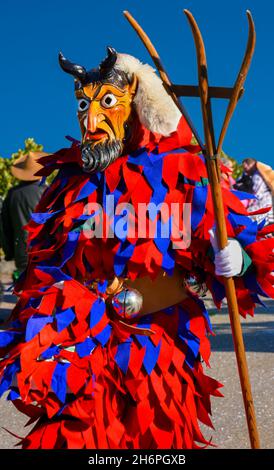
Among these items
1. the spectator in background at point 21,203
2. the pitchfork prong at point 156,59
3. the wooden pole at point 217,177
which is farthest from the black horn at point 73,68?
the spectator in background at point 21,203

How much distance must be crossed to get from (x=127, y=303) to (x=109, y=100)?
75 cm

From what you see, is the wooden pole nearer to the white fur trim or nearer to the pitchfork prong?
the pitchfork prong

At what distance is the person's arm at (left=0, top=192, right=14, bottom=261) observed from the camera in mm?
7332

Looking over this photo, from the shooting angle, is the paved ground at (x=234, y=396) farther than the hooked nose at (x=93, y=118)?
Yes

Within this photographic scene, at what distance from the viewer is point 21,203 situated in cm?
709

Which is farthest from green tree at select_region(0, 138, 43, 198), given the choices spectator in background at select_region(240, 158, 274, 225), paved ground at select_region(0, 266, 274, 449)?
paved ground at select_region(0, 266, 274, 449)

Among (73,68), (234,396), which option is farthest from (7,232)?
(73,68)

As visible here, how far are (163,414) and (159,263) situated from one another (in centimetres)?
54

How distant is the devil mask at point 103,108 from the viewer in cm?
254

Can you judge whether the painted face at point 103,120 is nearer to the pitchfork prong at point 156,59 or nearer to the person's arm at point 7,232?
the pitchfork prong at point 156,59

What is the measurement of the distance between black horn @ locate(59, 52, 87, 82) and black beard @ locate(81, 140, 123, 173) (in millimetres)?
292

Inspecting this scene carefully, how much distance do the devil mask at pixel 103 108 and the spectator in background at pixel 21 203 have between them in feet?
14.4

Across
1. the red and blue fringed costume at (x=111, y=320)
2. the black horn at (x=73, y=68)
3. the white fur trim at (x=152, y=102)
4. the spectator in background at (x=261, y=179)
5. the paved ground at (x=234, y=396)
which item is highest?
the black horn at (x=73, y=68)

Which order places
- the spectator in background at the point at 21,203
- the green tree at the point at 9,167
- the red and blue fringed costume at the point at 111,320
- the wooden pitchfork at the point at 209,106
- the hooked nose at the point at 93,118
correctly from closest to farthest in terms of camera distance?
the wooden pitchfork at the point at 209,106 < the red and blue fringed costume at the point at 111,320 < the hooked nose at the point at 93,118 < the spectator in background at the point at 21,203 < the green tree at the point at 9,167
